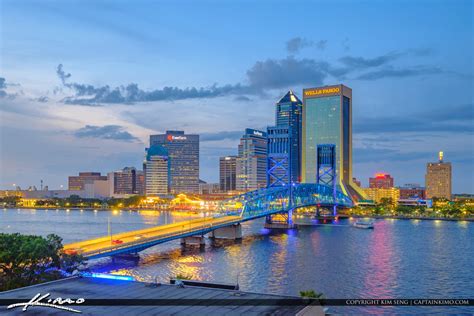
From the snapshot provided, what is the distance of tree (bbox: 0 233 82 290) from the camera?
123 ft

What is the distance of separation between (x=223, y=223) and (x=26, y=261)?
5020cm

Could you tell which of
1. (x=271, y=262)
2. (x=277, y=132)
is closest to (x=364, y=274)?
(x=271, y=262)

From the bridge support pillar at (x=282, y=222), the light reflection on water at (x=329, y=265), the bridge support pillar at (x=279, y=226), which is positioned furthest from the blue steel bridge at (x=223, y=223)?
the light reflection on water at (x=329, y=265)

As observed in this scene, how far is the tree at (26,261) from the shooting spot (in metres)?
37.6

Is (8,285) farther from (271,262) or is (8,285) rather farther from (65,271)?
(271,262)

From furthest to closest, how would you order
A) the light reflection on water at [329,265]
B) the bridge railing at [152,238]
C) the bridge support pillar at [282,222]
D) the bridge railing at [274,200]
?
the bridge support pillar at [282,222]
the bridge railing at [274,200]
the bridge railing at [152,238]
the light reflection on water at [329,265]

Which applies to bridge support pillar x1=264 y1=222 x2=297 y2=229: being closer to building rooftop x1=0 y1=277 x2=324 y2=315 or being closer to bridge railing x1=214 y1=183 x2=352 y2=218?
bridge railing x1=214 y1=183 x2=352 y2=218

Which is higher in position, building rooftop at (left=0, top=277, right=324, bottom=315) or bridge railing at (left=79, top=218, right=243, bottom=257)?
building rooftop at (left=0, top=277, right=324, bottom=315)

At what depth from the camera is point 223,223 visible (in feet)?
286

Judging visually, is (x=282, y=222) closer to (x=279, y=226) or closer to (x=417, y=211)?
(x=279, y=226)

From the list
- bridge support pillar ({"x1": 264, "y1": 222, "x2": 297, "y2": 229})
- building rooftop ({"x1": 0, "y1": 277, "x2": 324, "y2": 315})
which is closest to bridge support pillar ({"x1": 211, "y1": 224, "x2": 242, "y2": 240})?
bridge support pillar ({"x1": 264, "y1": 222, "x2": 297, "y2": 229})

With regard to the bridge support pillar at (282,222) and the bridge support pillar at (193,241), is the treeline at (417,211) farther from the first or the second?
the bridge support pillar at (193,241)

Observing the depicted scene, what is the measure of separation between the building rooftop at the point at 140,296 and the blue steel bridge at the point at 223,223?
2400 centimetres
